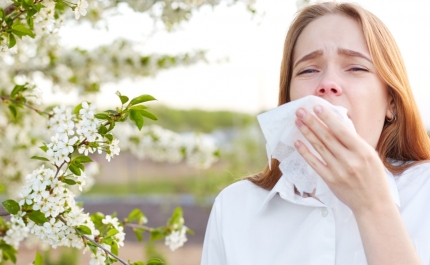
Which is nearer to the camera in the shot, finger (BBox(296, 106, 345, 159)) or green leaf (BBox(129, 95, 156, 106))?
finger (BBox(296, 106, 345, 159))

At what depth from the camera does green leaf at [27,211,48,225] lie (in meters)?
1.34

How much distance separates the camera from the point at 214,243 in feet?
4.69

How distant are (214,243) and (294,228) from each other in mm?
229

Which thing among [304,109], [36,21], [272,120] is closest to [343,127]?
[304,109]

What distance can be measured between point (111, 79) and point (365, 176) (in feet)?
7.83

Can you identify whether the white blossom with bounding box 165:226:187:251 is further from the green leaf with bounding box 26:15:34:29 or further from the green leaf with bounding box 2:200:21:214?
the green leaf with bounding box 26:15:34:29

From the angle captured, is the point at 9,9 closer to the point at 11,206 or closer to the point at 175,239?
Result: the point at 11,206

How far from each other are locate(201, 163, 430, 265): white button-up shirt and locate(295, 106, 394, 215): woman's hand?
19cm

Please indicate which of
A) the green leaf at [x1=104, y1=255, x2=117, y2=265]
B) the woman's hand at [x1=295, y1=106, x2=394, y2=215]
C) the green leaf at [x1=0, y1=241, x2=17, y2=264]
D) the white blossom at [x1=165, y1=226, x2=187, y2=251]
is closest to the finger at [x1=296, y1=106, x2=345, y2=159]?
the woman's hand at [x1=295, y1=106, x2=394, y2=215]

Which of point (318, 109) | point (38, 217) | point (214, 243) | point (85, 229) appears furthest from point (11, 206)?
point (318, 109)

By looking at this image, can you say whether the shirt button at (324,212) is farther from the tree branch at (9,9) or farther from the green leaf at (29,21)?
the tree branch at (9,9)

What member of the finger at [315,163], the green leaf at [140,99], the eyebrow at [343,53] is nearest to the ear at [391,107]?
the eyebrow at [343,53]

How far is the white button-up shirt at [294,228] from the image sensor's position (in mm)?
1246

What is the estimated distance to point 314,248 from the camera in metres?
1.26
